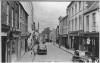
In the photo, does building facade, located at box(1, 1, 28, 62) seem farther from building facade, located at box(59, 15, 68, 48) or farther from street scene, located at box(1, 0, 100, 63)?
building facade, located at box(59, 15, 68, 48)

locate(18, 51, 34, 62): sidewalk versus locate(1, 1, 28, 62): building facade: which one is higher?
locate(1, 1, 28, 62): building facade

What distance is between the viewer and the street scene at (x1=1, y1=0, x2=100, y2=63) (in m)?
3.07

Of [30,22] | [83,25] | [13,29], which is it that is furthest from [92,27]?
[13,29]

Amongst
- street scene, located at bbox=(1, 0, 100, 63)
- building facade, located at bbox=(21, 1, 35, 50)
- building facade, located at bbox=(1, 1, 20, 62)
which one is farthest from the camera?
building facade, located at bbox=(21, 1, 35, 50)

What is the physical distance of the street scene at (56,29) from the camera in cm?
307

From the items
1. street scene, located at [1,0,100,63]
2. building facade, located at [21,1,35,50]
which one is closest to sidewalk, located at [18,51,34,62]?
street scene, located at [1,0,100,63]

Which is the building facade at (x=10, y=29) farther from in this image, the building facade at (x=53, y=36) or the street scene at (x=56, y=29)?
the building facade at (x=53, y=36)

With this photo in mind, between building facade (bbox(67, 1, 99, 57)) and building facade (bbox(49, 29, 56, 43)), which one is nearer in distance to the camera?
building facade (bbox(67, 1, 99, 57))

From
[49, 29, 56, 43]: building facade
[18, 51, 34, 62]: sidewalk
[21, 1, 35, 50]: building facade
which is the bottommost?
[18, 51, 34, 62]: sidewalk

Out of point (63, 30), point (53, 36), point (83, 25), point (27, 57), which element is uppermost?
point (83, 25)

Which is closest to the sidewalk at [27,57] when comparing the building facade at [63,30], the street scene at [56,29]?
the street scene at [56,29]

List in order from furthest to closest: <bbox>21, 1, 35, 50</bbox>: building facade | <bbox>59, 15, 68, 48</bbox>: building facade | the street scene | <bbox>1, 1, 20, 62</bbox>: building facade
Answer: <bbox>59, 15, 68, 48</bbox>: building facade → <bbox>21, 1, 35, 50</bbox>: building facade → the street scene → <bbox>1, 1, 20, 62</bbox>: building facade

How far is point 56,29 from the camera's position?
3566mm

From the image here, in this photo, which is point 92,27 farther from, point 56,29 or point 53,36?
point 53,36
